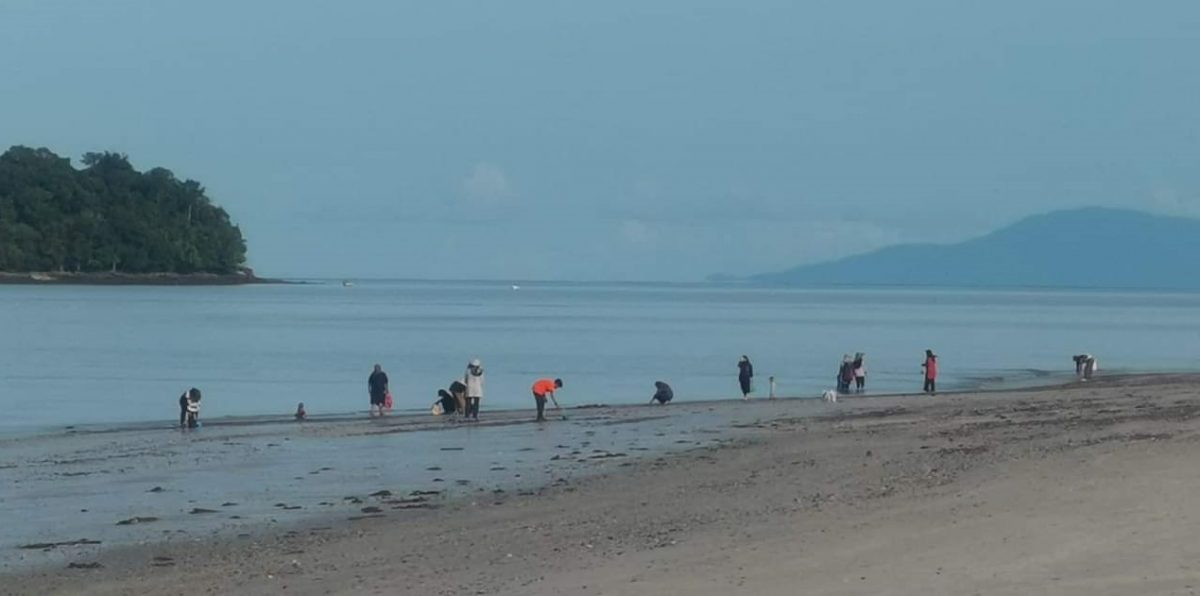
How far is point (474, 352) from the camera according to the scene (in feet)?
260

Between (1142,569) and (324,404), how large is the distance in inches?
1446

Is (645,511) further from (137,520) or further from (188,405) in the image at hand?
(188,405)

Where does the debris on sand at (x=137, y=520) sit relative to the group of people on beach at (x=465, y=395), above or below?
below

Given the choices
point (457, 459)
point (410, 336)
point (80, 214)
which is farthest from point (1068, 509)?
point (80, 214)

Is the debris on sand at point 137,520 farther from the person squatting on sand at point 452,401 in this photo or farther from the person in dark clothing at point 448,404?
the person in dark clothing at point 448,404

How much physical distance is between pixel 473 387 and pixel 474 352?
43.3 meters

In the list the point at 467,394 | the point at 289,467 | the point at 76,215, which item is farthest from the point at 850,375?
the point at 76,215

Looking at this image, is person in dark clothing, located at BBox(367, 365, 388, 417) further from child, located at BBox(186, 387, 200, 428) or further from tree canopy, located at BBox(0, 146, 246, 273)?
tree canopy, located at BBox(0, 146, 246, 273)

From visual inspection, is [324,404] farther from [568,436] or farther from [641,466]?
[641,466]

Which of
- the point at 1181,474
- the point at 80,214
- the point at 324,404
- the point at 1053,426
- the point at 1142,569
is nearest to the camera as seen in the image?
the point at 1142,569

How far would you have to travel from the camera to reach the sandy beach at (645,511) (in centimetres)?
1262

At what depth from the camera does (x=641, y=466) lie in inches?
955

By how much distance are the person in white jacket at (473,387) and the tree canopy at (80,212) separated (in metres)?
159

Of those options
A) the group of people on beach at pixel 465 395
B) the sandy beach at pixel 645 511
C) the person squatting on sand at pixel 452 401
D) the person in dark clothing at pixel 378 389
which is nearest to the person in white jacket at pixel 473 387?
the group of people on beach at pixel 465 395
